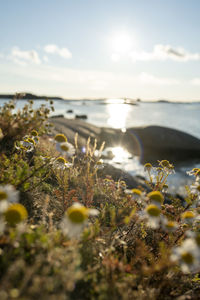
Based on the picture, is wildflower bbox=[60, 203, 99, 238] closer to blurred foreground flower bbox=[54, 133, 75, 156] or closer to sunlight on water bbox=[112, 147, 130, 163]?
blurred foreground flower bbox=[54, 133, 75, 156]

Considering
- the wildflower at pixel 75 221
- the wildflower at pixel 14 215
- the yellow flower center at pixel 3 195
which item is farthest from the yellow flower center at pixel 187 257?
the yellow flower center at pixel 3 195

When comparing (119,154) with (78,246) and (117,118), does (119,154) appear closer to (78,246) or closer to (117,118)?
(78,246)

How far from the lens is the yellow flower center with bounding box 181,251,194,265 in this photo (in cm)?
165

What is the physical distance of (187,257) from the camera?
5.45 ft

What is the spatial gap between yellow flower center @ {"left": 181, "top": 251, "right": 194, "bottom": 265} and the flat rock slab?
1845 cm

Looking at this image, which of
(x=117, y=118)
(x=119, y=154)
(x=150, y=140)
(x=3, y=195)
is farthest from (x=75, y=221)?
(x=117, y=118)

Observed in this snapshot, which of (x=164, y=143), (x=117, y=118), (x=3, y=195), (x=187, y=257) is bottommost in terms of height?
(x=164, y=143)

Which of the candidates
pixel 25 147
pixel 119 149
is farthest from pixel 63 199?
pixel 119 149

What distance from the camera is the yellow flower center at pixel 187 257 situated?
1.65m

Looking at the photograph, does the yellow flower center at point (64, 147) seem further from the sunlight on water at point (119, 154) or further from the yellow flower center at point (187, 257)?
the sunlight on water at point (119, 154)

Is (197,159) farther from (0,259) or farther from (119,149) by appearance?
(0,259)

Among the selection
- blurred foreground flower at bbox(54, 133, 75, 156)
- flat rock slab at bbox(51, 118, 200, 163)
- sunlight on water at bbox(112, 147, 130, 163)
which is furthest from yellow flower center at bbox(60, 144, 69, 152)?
flat rock slab at bbox(51, 118, 200, 163)

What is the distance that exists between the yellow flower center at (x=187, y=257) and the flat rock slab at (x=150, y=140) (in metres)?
18.4

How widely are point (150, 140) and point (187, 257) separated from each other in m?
22.3
